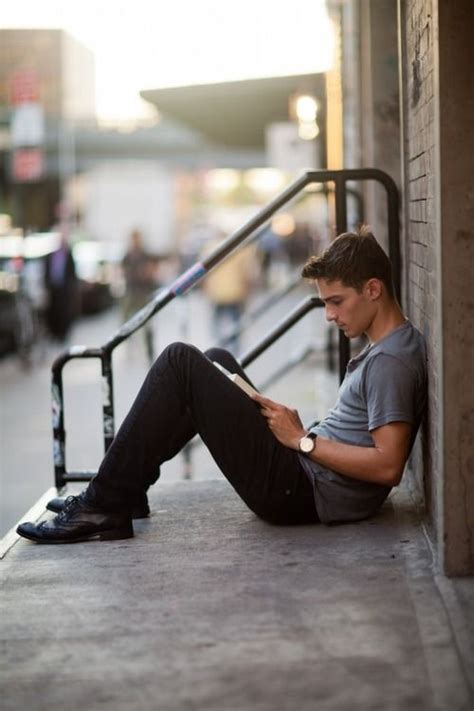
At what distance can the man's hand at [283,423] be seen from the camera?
4.91m

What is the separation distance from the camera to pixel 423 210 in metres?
5.00

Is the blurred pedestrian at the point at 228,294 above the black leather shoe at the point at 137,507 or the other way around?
above

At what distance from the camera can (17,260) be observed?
65.0 ft

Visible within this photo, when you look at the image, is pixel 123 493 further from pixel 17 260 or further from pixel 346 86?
pixel 17 260

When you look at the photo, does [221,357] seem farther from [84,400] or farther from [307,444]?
[84,400]

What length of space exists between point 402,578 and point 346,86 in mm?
8100

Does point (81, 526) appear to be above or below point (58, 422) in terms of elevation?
below

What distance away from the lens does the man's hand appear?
16.1 ft

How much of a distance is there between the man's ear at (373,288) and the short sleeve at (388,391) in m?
0.23

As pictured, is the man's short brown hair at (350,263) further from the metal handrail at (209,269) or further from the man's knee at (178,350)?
the metal handrail at (209,269)

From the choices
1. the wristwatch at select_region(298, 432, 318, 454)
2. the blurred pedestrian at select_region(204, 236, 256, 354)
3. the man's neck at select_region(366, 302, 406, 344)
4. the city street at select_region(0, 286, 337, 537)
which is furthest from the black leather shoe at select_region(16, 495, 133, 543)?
the blurred pedestrian at select_region(204, 236, 256, 354)

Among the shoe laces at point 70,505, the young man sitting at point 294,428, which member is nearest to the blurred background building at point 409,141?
the young man sitting at point 294,428

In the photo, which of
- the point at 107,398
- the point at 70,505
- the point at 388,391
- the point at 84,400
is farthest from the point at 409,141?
the point at 84,400

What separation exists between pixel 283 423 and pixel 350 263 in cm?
67
